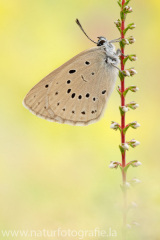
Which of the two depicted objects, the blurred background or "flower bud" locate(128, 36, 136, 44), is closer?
"flower bud" locate(128, 36, 136, 44)

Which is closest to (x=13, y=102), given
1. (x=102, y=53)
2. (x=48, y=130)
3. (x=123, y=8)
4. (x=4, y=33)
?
(x=48, y=130)

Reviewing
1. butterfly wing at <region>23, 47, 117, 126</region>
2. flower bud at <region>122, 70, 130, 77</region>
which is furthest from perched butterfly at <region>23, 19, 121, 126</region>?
flower bud at <region>122, 70, 130, 77</region>

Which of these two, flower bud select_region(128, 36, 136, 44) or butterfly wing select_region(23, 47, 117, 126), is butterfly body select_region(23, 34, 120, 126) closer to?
butterfly wing select_region(23, 47, 117, 126)

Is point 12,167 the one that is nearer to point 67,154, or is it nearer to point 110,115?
point 67,154

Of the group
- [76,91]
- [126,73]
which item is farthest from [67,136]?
[126,73]

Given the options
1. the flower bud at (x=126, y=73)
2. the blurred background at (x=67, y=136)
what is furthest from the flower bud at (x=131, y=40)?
the blurred background at (x=67, y=136)

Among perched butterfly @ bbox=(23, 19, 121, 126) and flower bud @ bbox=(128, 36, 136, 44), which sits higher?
flower bud @ bbox=(128, 36, 136, 44)
